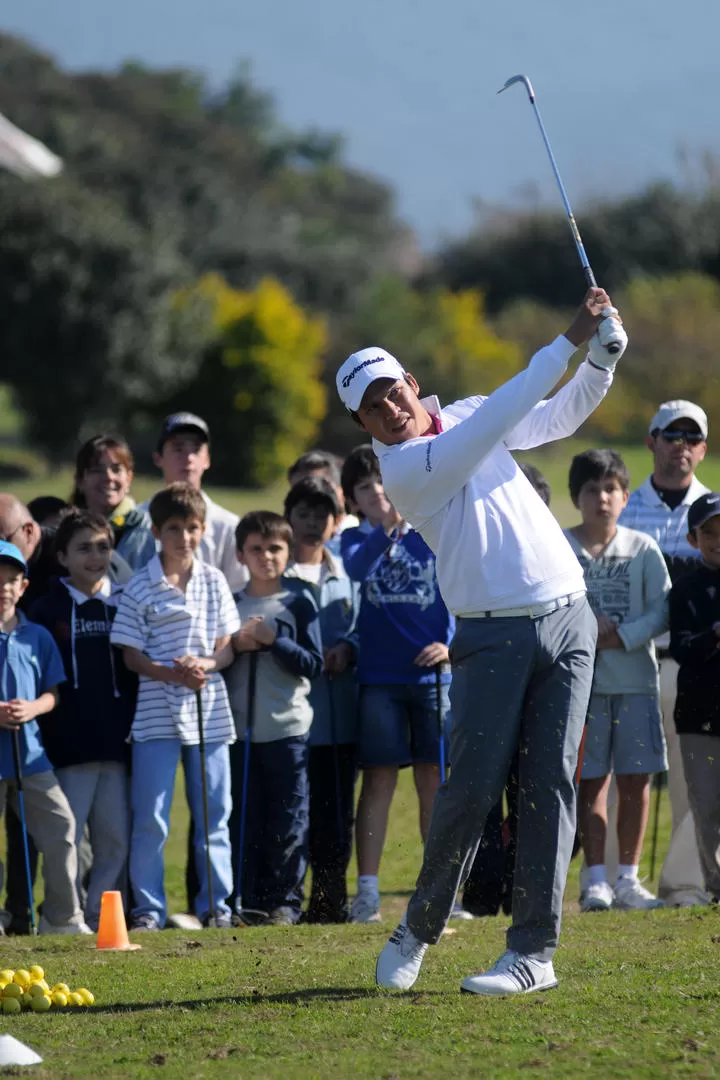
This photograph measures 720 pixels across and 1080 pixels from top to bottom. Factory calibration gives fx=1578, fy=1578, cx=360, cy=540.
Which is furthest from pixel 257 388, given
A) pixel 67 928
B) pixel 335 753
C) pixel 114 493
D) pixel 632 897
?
pixel 67 928

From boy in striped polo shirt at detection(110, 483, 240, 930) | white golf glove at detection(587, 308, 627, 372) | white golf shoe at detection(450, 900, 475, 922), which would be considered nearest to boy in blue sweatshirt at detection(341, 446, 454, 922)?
white golf shoe at detection(450, 900, 475, 922)

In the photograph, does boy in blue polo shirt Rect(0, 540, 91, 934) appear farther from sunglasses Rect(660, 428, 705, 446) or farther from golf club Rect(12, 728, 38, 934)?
sunglasses Rect(660, 428, 705, 446)

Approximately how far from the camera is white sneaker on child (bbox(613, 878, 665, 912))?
7.86 m

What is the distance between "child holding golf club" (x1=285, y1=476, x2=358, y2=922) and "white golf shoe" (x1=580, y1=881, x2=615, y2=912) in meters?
1.22

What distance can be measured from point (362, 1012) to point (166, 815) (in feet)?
9.53

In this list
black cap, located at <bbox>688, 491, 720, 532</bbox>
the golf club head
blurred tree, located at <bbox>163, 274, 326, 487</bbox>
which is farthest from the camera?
blurred tree, located at <bbox>163, 274, 326, 487</bbox>

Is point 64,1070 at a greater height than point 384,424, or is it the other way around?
point 384,424

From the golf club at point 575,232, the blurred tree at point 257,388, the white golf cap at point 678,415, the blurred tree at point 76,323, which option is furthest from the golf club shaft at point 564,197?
the blurred tree at point 76,323

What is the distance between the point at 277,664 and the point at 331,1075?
3.89 m

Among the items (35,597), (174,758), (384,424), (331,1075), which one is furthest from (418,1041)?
(35,597)

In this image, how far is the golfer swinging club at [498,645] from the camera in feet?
17.1

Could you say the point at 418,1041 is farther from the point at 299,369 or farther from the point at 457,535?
the point at 299,369

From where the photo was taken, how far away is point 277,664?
8039mm

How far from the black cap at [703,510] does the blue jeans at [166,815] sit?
2.58 metres
